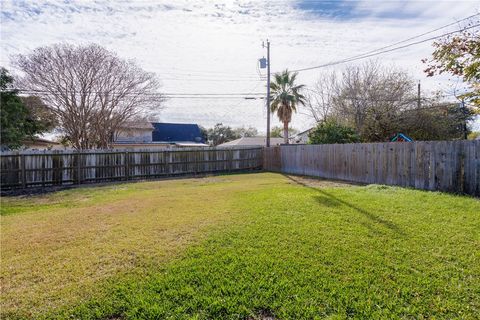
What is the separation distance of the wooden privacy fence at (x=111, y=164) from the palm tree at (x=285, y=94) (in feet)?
20.9

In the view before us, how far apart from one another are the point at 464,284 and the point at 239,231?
112 inches

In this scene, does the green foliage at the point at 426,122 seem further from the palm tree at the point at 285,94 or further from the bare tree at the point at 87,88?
the bare tree at the point at 87,88

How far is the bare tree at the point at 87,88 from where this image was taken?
1700 cm

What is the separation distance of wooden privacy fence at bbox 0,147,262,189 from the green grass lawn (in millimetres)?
7530

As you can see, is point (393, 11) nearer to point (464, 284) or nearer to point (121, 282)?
point (464, 284)

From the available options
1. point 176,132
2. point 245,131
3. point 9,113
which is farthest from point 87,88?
point 245,131

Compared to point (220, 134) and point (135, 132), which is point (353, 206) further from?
point (220, 134)

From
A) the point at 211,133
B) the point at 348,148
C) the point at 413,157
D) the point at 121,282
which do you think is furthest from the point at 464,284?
the point at 211,133

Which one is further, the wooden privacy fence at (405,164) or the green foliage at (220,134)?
the green foliage at (220,134)

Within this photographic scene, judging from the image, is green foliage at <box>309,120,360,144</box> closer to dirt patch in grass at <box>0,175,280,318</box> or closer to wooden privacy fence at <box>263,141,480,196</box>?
wooden privacy fence at <box>263,141,480,196</box>

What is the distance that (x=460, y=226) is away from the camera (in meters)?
4.84

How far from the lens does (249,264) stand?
3.56 metres

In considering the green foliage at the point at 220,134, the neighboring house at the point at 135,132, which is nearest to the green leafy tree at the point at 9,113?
the neighboring house at the point at 135,132

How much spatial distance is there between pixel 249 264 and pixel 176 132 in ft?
117
